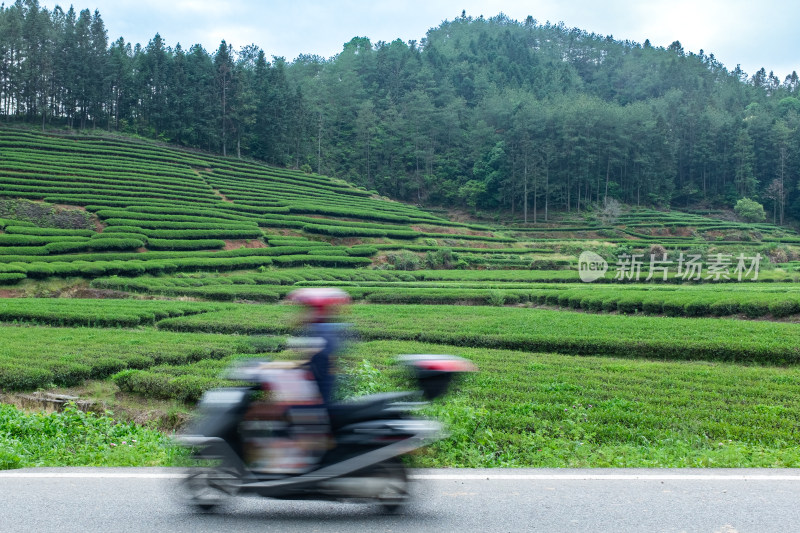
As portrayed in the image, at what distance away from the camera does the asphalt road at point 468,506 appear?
428 centimetres

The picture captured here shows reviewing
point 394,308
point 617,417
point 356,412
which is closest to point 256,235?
point 394,308

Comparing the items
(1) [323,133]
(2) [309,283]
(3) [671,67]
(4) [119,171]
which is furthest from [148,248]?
(3) [671,67]

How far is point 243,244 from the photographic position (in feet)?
139

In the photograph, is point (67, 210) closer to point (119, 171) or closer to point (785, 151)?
point (119, 171)

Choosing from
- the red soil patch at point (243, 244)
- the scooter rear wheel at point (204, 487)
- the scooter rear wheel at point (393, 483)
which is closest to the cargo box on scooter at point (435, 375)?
the scooter rear wheel at point (393, 483)

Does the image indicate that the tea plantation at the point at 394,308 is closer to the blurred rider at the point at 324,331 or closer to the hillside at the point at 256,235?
the hillside at the point at 256,235

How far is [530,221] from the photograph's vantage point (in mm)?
72812

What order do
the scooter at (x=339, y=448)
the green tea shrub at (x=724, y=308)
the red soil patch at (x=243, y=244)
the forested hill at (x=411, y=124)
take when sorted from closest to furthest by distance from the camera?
1. the scooter at (x=339, y=448)
2. the green tea shrub at (x=724, y=308)
3. the red soil patch at (x=243, y=244)
4. the forested hill at (x=411, y=124)

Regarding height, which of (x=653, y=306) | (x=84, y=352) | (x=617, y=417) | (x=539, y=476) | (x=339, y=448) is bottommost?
(x=84, y=352)

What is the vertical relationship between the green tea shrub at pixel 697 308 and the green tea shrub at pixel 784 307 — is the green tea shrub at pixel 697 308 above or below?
below

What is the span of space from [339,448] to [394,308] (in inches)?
741

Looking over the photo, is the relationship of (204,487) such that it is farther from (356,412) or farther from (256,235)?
(256,235)

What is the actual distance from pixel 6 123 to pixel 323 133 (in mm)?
38901

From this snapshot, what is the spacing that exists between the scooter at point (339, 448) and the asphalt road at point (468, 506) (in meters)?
0.18
